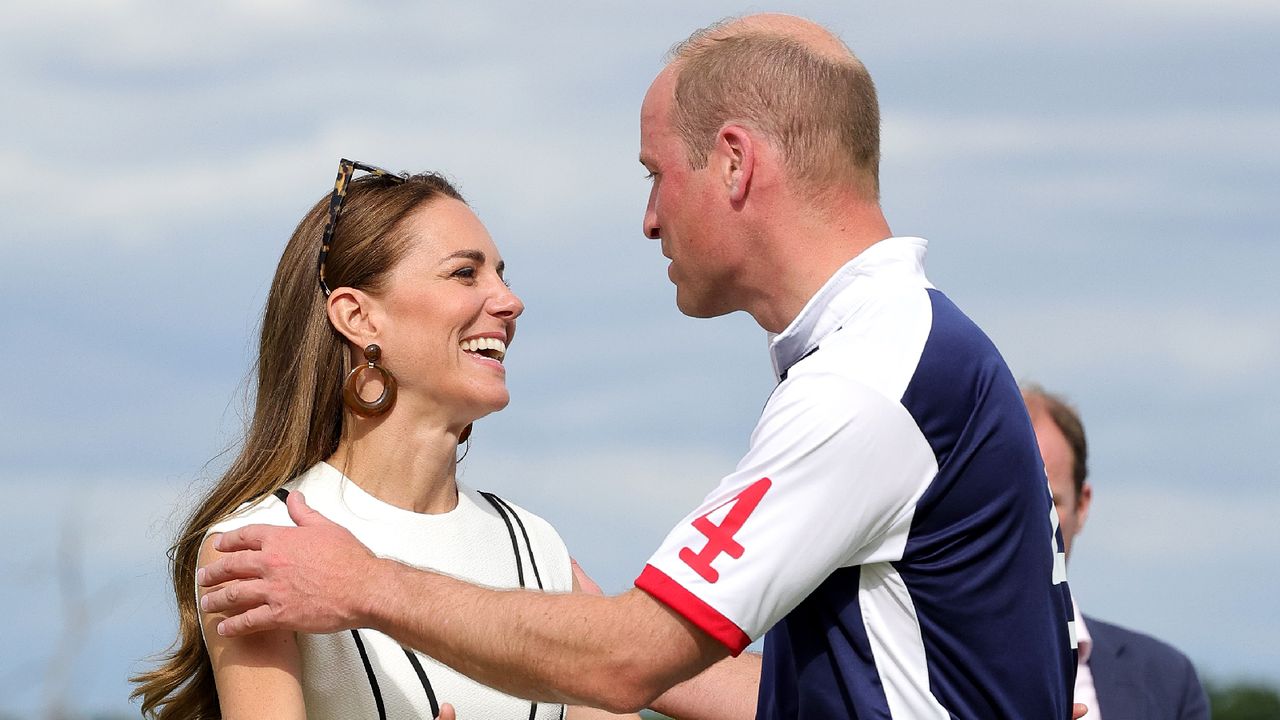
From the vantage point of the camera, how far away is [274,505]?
4141 mm

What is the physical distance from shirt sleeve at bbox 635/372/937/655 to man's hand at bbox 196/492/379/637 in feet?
2.38

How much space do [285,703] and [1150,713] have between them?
13.8ft

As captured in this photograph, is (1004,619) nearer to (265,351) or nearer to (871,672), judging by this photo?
(871,672)

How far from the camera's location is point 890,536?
3.30m

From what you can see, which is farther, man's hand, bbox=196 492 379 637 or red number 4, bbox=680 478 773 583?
man's hand, bbox=196 492 379 637

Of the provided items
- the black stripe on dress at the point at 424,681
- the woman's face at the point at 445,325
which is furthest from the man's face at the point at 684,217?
the black stripe on dress at the point at 424,681

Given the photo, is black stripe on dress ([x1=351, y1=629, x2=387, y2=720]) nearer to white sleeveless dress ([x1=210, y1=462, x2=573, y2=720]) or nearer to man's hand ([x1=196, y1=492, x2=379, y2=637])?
white sleeveless dress ([x1=210, y1=462, x2=573, y2=720])

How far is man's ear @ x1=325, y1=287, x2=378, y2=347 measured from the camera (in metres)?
4.41

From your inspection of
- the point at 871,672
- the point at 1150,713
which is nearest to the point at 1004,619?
the point at 871,672

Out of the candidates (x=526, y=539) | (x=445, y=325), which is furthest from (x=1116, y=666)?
(x=445, y=325)

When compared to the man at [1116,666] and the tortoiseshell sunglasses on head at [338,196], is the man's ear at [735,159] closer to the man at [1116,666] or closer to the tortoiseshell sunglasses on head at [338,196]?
the tortoiseshell sunglasses on head at [338,196]

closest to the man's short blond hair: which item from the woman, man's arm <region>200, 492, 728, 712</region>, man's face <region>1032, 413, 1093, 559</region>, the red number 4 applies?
the red number 4

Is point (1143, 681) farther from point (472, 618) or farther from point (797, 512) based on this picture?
point (472, 618)

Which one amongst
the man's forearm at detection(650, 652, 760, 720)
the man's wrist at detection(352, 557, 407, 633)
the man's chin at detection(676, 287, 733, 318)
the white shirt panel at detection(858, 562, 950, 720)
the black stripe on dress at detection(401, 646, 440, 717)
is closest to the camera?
the white shirt panel at detection(858, 562, 950, 720)
